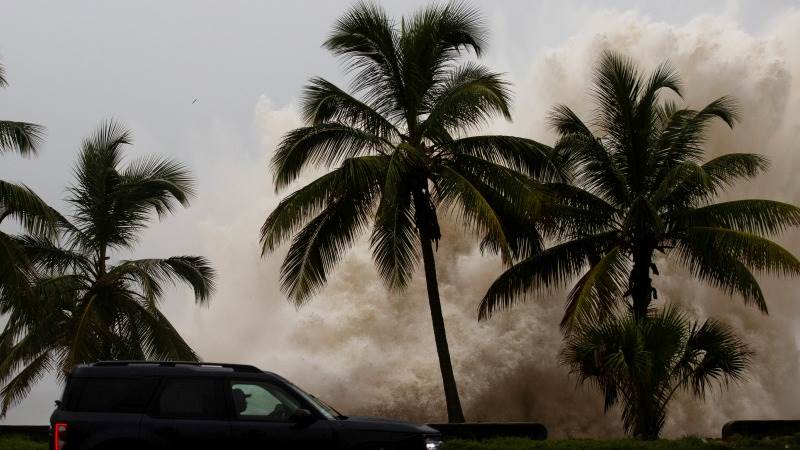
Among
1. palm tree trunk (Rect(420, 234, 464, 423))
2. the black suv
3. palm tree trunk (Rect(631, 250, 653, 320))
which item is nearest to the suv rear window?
the black suv

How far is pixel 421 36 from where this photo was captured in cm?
2733

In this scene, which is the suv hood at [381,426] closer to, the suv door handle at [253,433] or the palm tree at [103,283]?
the suv door handle at [253,433]

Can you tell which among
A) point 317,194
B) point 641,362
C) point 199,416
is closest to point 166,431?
point 199,416

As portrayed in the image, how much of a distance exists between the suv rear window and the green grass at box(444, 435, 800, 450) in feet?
19.7

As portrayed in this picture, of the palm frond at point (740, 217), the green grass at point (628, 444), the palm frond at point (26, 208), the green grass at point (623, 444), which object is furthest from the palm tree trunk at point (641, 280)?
the palm frond at point (26, 208)

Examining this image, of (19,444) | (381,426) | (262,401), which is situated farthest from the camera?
(19,444)

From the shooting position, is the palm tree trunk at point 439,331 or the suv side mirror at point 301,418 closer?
the suv side mirror at point 301,418

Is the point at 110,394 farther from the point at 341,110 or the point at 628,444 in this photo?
the point at 341,110

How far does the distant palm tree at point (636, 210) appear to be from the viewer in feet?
86.7

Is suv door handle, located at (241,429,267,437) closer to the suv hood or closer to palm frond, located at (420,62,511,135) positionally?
the suv hood

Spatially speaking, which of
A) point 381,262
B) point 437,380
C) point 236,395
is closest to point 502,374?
point 437,380

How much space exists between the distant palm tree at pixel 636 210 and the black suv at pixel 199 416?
13523mm

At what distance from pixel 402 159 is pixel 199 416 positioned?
1292 cm

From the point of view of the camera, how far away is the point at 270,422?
43.8ft
